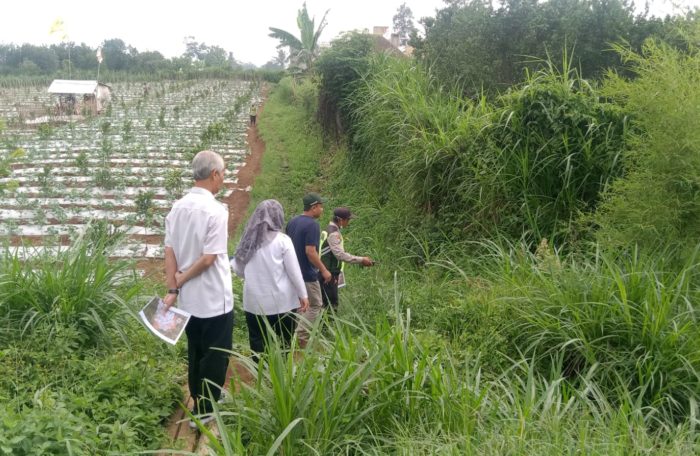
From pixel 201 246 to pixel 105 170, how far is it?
362 inches

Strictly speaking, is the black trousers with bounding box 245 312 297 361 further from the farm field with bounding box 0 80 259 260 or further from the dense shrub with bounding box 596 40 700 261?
the dense shrub with bounding box 596 40 700 261

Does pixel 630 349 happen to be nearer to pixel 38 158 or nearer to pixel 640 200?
pixel 640 200

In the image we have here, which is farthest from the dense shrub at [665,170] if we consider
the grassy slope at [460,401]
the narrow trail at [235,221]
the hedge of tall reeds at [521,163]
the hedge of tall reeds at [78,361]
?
the hedge of tall reeds at [78,361]

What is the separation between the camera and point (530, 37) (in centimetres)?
915

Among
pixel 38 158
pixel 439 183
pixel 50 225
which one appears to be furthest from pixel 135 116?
pixel 439 183

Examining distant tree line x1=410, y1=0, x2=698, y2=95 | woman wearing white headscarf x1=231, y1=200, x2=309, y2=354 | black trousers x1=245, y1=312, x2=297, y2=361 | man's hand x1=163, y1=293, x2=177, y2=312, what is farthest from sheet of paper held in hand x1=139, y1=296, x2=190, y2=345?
distant tree line x1=410, y1=0, x2=698, y2=95

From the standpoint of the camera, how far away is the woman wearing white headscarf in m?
3.76

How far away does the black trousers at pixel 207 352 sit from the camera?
3.24 metres

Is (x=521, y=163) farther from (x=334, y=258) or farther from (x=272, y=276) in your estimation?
(x=272, y=276)

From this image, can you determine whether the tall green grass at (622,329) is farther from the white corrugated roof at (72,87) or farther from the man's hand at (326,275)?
the white corrugated roof at (72,87)

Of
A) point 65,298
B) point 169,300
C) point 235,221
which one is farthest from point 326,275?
point 235,221

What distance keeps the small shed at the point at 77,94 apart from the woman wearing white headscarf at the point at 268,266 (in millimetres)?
20195

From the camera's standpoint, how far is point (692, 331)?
324 centimetres

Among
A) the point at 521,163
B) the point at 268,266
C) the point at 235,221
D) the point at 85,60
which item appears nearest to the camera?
the point at 268,266
